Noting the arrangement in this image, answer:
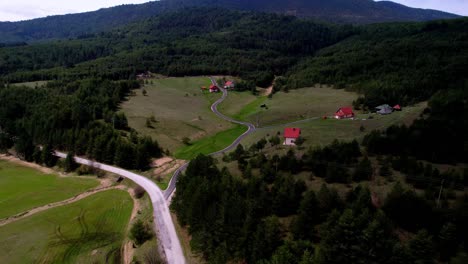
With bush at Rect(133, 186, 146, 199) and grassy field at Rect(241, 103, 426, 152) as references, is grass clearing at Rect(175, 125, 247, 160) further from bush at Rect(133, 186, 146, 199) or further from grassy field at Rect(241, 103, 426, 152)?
bush at Rect(133, 186, 146, 199)

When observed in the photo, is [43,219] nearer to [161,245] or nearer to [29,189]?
[29,189]

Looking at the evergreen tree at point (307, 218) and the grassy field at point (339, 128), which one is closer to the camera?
the evergreen tree at point (307, 218)

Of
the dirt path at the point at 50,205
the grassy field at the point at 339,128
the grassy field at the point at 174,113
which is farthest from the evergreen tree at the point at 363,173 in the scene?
the grassy field at the point at 174,113

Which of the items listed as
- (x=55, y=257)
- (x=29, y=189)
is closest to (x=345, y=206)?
(x=55, y=257)

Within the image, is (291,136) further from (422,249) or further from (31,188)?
(31,188)

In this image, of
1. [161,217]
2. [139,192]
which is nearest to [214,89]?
[139,192]

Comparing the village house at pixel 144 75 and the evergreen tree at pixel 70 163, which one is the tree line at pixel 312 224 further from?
the village house at pixel 144 75

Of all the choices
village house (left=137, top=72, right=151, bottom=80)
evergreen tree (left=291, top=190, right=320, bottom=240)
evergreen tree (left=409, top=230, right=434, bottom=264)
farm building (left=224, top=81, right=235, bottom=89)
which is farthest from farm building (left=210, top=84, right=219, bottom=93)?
evergreen tree (left=409, top=230, right=434, bottom=264)
